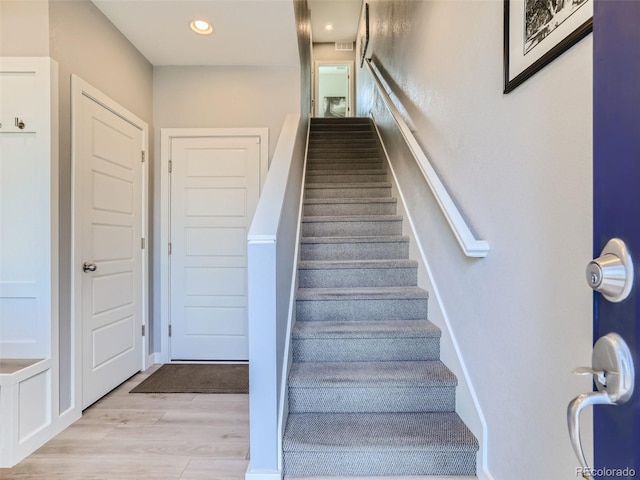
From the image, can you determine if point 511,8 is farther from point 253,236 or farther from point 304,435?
point 304,435

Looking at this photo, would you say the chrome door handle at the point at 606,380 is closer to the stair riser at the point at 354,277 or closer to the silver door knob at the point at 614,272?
the silver door knob at the point at 614,272

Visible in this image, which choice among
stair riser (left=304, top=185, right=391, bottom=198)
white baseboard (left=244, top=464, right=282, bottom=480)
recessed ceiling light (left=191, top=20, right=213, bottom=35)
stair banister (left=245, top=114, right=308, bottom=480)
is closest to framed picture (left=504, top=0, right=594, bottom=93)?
stair banister (left=245, top=114, right=308, bottom=480)

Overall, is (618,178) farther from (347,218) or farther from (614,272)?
(347,218)

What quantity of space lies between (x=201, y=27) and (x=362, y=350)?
2.48 metres

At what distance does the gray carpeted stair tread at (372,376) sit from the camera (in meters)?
1.63

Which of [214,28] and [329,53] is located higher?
[329,53]

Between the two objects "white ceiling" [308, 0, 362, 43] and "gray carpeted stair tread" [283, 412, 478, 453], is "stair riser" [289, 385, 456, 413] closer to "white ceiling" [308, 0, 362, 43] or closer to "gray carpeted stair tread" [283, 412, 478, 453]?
"gray carpeted stair tread" [283, 412, 478, 453]

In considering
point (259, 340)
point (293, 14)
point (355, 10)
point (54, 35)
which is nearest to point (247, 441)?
point (259, 340)

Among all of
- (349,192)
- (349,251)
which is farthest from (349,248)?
(349,192)

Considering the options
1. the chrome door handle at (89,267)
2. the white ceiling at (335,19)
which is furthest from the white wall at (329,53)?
the chrome door handle at (89,267)

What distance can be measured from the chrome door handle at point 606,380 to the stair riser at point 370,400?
1216mm

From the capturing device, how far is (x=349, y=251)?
2.50 meters

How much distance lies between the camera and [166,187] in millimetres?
3059

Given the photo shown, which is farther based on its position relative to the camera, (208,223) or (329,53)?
(329,53)
